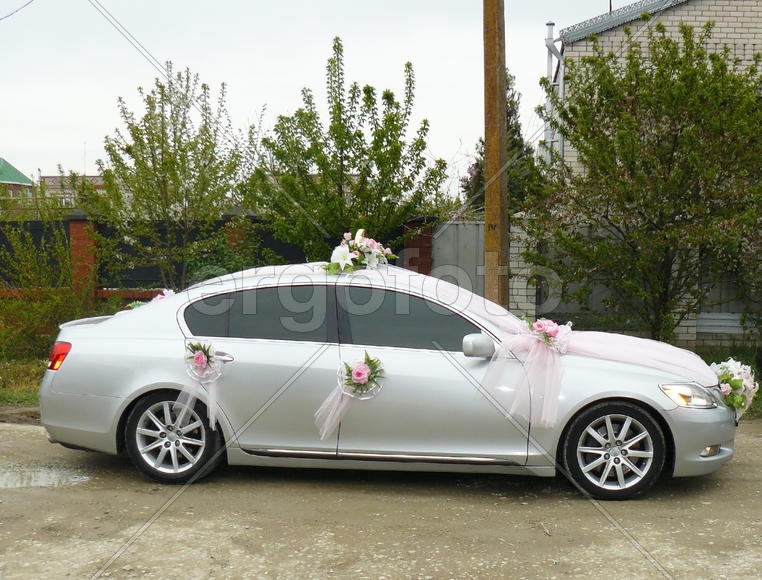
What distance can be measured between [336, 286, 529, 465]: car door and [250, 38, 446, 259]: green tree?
5489 millimetres

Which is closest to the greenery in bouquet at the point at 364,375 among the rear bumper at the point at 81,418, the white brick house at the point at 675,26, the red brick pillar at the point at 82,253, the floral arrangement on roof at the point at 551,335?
the floral arrangement on roof at the point at 551,335

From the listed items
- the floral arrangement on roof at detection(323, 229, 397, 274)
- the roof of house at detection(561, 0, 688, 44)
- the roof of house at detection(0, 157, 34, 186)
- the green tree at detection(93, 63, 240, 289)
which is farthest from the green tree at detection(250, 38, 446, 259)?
the roof of house at detection(0, 157, 34, 186)

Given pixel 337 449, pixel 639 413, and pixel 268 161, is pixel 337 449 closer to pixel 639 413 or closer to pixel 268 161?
pixel 639 413

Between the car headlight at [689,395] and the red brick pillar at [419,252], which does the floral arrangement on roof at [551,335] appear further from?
the red brick pillar at [419,252]

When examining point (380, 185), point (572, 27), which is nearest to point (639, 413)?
point (380, 185)

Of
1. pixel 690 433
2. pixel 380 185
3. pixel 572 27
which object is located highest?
pixel 572 27

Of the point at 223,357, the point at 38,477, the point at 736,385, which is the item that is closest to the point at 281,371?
the point at 223,357

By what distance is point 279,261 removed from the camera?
12.3m

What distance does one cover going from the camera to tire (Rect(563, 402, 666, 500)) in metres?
5.52

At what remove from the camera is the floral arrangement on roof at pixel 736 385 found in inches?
237

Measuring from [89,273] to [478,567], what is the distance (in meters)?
9.01

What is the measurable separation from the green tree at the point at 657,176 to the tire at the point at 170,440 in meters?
6.14

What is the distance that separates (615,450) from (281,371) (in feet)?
7.26

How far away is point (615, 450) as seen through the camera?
18.2 feet
